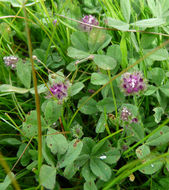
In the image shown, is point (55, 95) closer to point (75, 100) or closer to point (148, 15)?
point (75, 100)

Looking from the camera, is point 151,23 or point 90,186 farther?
point 151,23

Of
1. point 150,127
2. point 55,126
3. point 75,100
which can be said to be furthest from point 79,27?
point 150,127

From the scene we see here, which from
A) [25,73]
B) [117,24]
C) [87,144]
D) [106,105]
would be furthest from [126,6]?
[87,144]

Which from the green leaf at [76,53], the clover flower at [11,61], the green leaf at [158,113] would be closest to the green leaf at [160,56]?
the green leaf at [158,113]

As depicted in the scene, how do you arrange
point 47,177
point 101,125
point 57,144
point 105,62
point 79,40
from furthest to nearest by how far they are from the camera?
point 79,40 < point 105,62 < point 101,125 < point 57,144 < point 47,177

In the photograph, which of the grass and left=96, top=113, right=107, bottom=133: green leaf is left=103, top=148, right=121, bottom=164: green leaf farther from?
left=96, top=113, right=107, bottom=133: green leaf

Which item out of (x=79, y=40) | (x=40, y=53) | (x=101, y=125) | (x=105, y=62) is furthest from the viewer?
(x=40, y=53)

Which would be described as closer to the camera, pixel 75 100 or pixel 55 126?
pixel 55 126

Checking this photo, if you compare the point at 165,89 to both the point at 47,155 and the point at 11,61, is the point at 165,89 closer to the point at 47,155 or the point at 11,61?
the point at 47,155
